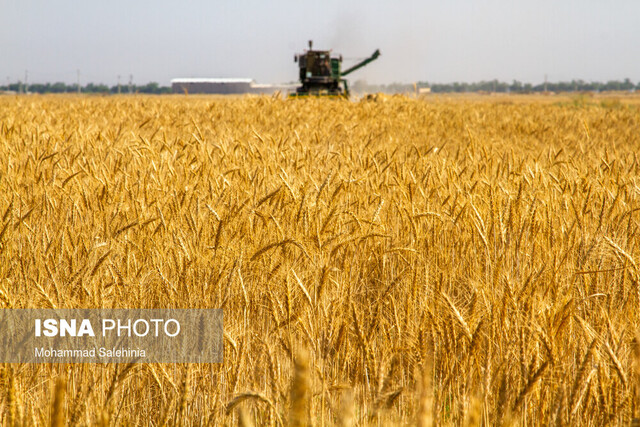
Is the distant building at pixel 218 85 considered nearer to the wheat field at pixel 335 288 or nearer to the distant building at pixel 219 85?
the distant building at pixel 219 85

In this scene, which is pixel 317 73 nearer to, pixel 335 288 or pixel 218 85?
pixel 335 288

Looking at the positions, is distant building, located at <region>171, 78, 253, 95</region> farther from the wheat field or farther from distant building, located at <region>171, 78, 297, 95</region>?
the wheat field

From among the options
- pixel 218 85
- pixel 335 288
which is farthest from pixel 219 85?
pixel 335 288

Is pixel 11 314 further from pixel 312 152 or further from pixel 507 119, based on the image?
pixel 507 119

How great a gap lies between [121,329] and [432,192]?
192 cm

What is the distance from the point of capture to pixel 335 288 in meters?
2.31

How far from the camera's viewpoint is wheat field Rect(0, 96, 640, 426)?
4.93 ft

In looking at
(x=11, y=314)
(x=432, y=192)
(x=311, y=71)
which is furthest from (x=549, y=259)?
(x=311, y=71)

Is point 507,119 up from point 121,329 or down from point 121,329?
up

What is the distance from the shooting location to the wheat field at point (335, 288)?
4.93ft

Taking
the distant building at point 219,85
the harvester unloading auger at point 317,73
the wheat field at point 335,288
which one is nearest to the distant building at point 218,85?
the distant building at point 219,85

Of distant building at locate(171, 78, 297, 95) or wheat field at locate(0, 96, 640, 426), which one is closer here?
wheat field at locate(0, 96, 640, 426)

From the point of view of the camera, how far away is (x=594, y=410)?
1582mm

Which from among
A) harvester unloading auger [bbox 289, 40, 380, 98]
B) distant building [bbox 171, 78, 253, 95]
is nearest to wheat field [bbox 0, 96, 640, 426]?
harvester unloading auger [bbox 289, 40, 380, 98]
